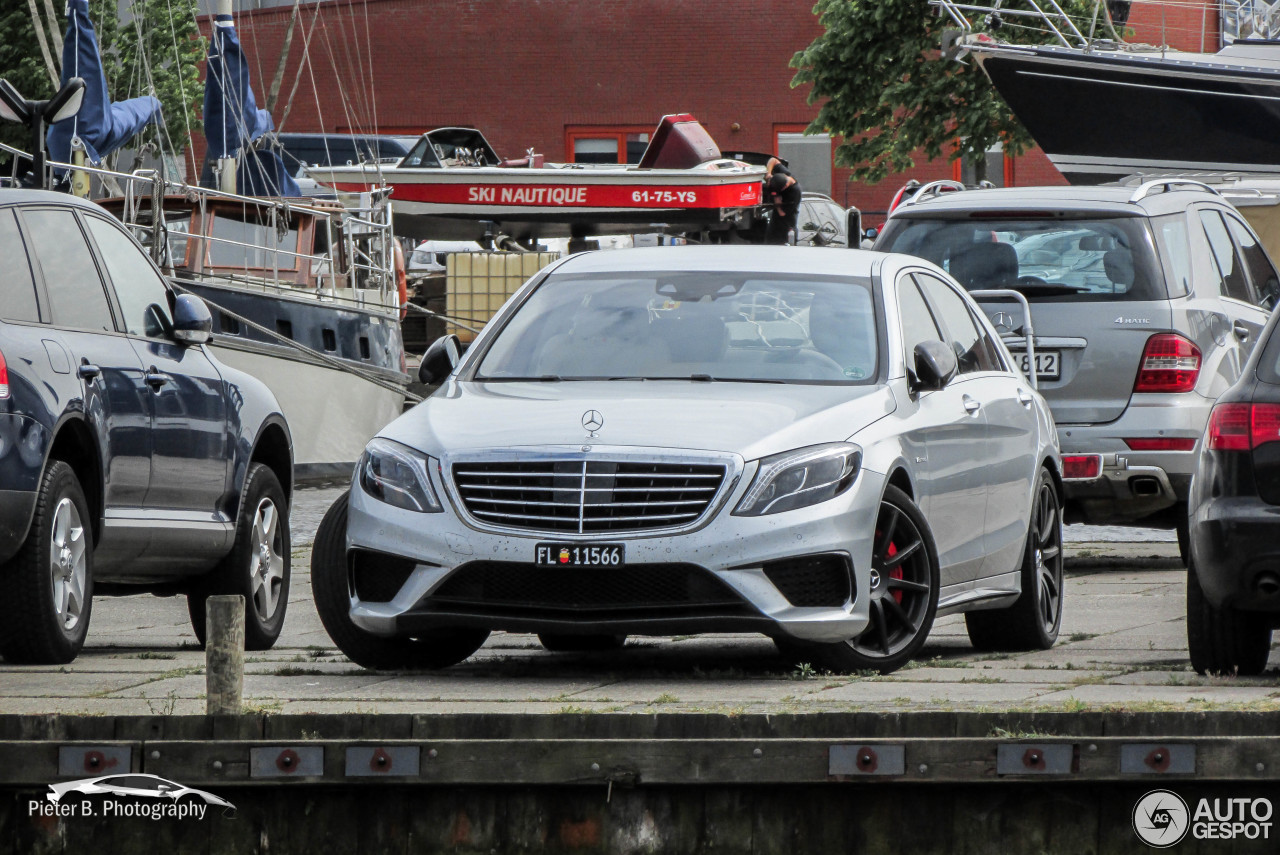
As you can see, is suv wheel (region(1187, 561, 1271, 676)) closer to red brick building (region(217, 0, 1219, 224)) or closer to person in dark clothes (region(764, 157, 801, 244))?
person in dark clothes (region(764, 157, 801, 244))

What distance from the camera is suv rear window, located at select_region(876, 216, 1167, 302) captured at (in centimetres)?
1293

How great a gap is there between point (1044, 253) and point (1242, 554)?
553 centimetres

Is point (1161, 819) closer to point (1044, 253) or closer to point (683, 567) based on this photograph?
point (683, 567)

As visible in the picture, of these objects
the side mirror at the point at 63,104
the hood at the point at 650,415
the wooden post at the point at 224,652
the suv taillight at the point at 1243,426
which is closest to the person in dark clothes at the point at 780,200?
the side mirror at the point at 63,104

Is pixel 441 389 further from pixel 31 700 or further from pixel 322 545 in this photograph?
pixel 31 700

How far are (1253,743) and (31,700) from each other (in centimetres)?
337

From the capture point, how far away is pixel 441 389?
880 cm

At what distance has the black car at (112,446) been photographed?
814cm

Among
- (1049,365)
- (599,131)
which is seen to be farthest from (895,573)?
(599,131)

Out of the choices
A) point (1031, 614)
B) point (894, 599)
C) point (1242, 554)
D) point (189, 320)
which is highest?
point (189, 320)

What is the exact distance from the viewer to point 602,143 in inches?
2148

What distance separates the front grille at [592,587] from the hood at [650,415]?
404mm

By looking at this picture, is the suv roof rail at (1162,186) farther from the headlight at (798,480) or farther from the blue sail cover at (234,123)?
the blue sail cover at (234,123)

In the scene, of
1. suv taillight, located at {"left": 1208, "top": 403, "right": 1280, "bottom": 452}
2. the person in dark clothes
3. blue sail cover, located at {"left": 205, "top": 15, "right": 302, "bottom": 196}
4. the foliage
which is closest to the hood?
suv taillight, located at {"left": 1208, "top": 403, "right": 1280, "bottom": 452}
